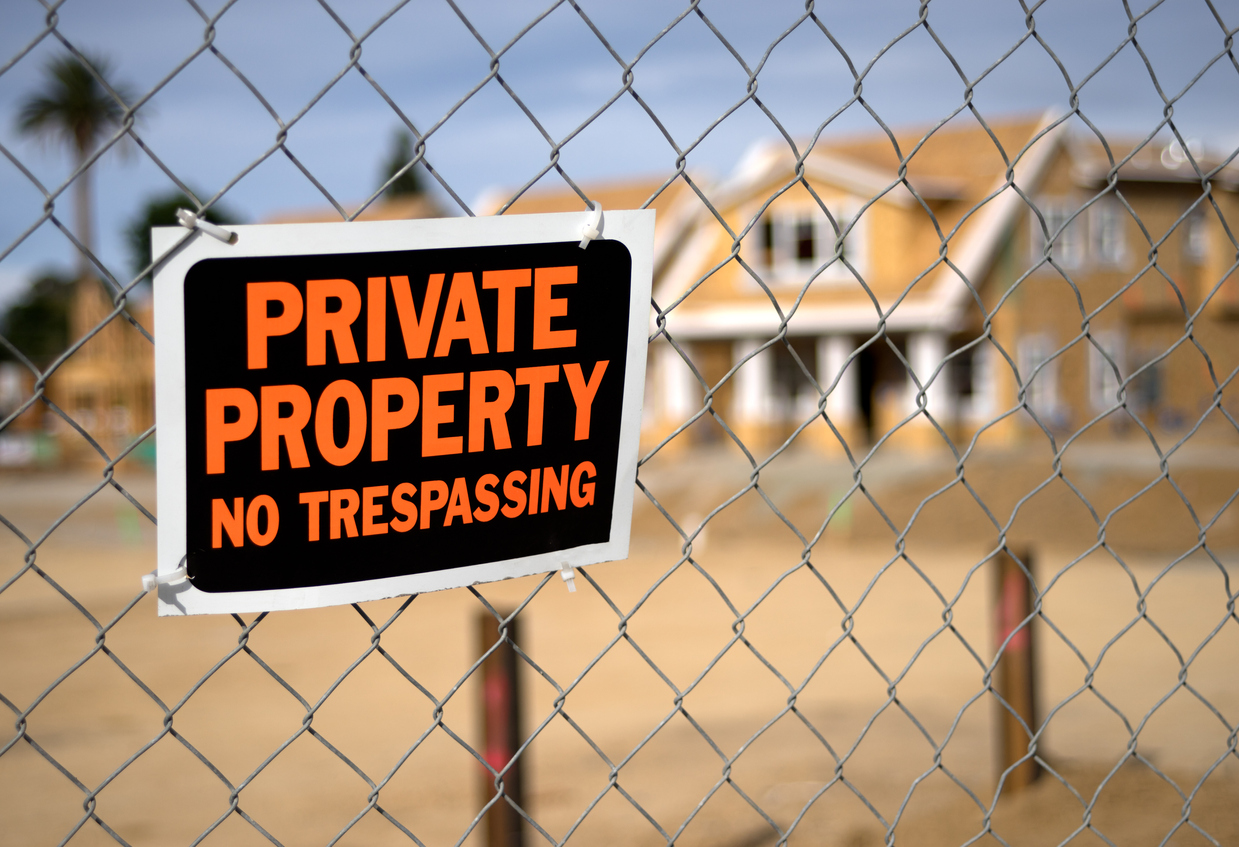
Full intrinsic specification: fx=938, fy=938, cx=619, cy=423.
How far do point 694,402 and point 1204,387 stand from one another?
13147 millimetres

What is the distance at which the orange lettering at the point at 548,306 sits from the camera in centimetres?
152

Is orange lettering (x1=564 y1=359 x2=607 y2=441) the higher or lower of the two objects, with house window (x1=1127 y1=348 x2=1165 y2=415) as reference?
lower

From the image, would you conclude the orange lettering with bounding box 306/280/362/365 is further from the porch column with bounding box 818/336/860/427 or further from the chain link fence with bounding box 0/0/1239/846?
the porch column with bounding box 818/336/860/427

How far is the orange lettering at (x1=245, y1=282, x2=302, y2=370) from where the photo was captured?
1.36 metres

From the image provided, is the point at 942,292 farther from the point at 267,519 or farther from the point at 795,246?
the point at 267,519

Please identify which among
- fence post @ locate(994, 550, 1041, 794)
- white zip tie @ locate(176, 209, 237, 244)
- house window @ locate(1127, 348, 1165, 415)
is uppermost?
house window @ locate(1127, 348, 1165, 415)

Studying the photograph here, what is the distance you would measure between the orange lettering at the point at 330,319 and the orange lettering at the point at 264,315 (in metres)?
0.02

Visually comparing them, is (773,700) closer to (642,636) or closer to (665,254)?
(642,636)

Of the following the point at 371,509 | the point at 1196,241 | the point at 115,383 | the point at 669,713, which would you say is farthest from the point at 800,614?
the point at 115,383

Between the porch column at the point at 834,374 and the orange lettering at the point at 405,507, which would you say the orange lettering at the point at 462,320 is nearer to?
the orange lettering at the point at 405,507

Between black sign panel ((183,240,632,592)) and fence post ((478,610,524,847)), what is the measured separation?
1.50 metres

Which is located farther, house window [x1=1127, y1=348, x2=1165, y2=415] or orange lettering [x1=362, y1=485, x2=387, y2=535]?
house window [x1=1127, y1=348, x2=1165, y2=415]

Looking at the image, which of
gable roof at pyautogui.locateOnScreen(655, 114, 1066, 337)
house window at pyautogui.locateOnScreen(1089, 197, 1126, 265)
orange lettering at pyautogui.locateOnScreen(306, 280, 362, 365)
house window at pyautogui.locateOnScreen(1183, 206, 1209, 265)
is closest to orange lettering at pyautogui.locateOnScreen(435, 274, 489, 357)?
orange lettering at pyautogui.locateOnScreen(306, 280, 362, 365)

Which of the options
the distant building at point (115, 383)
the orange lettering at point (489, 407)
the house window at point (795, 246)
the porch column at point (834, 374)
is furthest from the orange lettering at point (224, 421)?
the distant building at point (115, 383)
